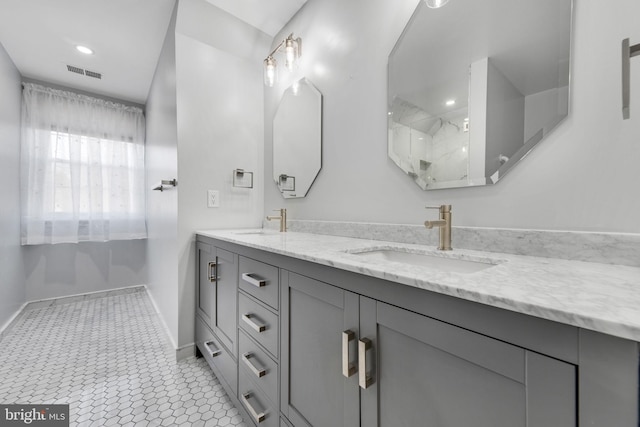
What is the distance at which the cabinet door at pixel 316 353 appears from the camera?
694 mm

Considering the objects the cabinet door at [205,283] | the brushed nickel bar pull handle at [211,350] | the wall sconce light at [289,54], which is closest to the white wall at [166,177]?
the cabinet door at [205,283]

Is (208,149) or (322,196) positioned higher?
(208,149)

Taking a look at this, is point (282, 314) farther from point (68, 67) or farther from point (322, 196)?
point (68, 67)

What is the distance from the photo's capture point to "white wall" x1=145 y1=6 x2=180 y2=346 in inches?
73.3

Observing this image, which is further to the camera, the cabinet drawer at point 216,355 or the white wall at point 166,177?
the white wall at point 166,177

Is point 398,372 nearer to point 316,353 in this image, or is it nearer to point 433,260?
point 316,353

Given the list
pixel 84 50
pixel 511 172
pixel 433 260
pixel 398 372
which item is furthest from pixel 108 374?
pixel 84 50

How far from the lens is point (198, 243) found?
183 centimetres

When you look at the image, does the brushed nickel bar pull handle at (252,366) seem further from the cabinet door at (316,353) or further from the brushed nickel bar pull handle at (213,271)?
the brushed nickel bar pull handle at (213,271)

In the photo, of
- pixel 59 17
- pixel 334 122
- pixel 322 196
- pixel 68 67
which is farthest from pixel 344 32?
pixel 68 67

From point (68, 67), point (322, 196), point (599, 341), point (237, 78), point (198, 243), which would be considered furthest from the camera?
point (68, 67)

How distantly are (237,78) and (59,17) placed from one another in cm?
136

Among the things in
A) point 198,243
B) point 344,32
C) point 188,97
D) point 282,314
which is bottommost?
point 282,314

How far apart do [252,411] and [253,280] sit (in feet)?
1.80
